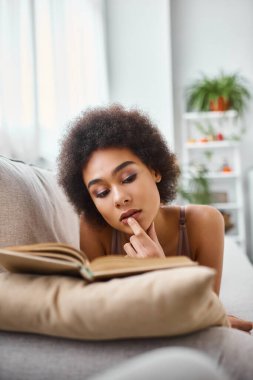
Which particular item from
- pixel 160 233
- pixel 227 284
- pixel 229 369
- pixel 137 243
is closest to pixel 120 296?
pixel 229 369

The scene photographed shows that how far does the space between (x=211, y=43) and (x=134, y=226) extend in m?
4.93

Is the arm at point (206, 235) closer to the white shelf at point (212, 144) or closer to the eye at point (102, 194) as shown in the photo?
the eye at point (102, 194)

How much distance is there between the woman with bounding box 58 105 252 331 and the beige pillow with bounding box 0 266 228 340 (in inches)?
18.2

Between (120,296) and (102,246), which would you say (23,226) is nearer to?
(102,246)

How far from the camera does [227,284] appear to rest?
1.77 m

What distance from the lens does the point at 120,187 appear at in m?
1.25

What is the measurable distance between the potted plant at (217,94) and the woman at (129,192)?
12.8ft

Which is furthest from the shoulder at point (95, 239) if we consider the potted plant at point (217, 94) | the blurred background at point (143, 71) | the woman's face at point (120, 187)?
the potted plant at point (217, 94)

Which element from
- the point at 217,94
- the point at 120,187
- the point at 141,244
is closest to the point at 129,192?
the point at 120,187

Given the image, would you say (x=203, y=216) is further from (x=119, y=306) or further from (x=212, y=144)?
(x=212, y=144)

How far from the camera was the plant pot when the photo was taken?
5.38 meters

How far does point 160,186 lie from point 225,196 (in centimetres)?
402

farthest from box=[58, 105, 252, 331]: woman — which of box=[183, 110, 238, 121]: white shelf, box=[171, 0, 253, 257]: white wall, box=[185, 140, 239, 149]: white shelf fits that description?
box=[171, 0, 253, 257]: white wall

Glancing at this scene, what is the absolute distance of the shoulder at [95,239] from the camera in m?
1.56
